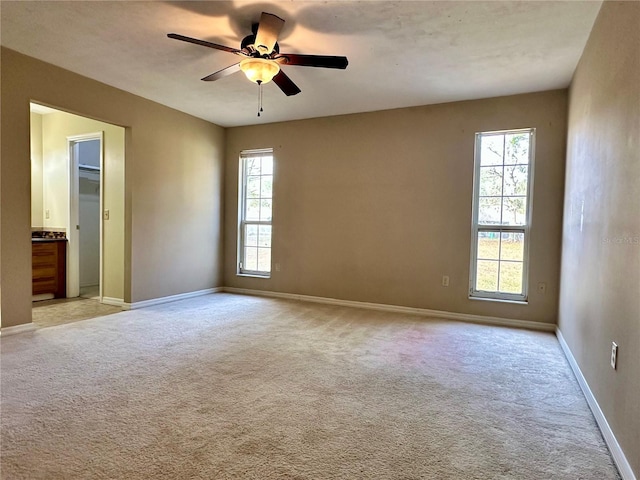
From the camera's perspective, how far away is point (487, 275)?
4.27 meters

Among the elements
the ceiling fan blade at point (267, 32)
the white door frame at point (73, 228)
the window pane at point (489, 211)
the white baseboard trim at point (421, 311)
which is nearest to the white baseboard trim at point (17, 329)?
the white door frame at point (73, 228)

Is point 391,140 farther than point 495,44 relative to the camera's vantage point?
Yes

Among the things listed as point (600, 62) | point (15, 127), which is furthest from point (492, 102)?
point (15, 127)

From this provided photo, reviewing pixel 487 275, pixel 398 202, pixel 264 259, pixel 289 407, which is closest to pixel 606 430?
pixel 289 407

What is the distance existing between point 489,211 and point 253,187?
11.4 ft

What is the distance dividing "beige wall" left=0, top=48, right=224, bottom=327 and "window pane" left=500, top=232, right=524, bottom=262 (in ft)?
13.7

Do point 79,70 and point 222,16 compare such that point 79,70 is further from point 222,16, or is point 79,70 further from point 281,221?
point 281,221

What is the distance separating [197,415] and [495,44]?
3.49 m

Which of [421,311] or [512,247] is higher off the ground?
[512,247]

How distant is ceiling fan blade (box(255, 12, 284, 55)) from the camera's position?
7.63 ft

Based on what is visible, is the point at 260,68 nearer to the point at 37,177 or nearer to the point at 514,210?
the point at 514,210

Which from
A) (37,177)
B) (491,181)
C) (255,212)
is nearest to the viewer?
(491,181)

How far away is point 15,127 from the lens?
326cm

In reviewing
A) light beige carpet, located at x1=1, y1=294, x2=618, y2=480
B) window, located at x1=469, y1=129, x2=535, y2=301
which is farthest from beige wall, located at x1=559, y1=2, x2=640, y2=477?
window, located at x1=469, y1=129, x2=535, y2=301
